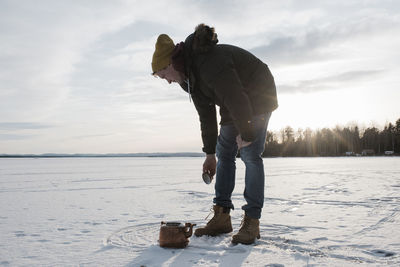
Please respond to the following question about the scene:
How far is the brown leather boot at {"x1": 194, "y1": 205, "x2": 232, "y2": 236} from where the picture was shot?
245 centimetres

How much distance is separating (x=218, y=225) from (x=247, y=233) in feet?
1.04

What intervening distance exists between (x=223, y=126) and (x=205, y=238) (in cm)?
86

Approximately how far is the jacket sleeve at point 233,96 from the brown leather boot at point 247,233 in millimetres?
646

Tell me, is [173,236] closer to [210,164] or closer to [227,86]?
[210,164]

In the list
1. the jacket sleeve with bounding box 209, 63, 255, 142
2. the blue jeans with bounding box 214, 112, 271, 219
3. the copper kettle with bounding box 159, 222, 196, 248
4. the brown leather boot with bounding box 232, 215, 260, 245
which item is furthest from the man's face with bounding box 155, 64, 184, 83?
the brown leather boot with bounding box 232, 215, 260, 245

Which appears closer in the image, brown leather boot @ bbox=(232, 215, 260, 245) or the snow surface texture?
the snow surface texture

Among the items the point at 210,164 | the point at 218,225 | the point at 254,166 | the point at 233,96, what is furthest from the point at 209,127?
the point at 218,225

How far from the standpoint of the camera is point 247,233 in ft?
7.30

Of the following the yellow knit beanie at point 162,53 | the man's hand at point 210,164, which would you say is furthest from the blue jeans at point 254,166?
the yellow knit beanie at point 162,53

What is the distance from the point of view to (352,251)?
78.2 inches

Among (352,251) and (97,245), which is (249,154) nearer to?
(352,251)

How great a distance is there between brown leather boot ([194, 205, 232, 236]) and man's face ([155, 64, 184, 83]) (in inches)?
41.3

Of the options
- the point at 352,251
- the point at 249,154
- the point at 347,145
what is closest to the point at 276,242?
the point at 352,251

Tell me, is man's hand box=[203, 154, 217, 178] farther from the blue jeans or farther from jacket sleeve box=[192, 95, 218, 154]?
the blue jeans
